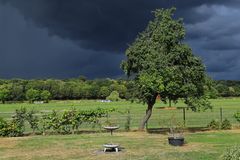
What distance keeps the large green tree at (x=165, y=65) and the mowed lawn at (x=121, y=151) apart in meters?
3.62

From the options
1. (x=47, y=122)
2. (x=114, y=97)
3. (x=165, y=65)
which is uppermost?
(x=114, y=97)

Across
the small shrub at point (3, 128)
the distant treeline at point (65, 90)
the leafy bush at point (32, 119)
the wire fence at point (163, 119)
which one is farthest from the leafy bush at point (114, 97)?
the small shrub at point (3, 128)

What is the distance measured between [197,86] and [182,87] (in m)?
1.88

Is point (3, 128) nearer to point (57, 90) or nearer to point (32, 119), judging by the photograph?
point (32, 119)

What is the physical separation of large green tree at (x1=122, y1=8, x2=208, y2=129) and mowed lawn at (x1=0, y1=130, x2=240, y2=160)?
11.9ft

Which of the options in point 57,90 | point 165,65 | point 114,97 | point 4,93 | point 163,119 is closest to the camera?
point 165,65

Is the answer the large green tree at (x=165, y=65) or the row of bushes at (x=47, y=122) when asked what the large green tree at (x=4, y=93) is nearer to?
the row of bushes at (x=47, y=122)

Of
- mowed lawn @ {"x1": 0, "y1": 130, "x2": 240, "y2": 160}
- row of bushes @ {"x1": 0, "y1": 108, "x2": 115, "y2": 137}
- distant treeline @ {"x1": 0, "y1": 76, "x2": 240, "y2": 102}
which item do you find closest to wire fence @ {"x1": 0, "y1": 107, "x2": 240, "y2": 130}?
row of bushes @ {"x1": 0, "y1": 108, "x2": 115, "y2": 137}

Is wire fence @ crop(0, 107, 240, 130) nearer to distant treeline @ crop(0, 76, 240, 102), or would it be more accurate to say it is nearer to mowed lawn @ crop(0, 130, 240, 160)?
mowed lawn @ crop(0, 130, 240, 160)

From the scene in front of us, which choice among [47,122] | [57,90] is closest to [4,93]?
[57,90]

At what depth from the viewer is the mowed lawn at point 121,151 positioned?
17.3 meters

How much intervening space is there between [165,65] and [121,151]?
962cm

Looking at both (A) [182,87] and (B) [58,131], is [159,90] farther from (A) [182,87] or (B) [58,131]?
(B) [58,131]

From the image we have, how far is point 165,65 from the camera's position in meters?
27.1
